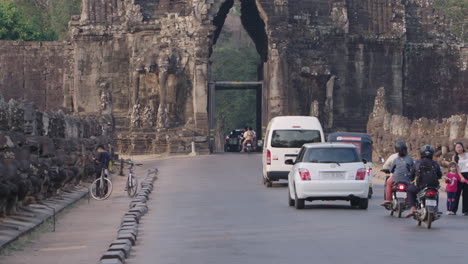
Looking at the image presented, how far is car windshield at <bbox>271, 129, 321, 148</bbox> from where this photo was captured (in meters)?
30.0

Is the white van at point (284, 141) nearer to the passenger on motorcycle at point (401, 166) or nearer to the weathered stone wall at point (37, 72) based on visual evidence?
the passenger on motorcycle at point (401, 166)

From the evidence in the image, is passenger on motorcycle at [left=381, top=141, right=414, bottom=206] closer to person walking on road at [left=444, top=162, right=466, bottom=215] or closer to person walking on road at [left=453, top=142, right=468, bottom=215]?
person walking on road at [left=444, top=162, right=466, bottom=215]

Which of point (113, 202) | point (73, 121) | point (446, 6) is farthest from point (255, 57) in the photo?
point (113, 202)

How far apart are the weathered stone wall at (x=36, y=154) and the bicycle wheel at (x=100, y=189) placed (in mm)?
737

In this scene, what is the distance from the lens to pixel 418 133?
37.1 meters

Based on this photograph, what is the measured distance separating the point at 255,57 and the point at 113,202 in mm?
63863

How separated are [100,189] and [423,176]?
1010cm

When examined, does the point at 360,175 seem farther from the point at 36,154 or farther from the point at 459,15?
the point at 459,15

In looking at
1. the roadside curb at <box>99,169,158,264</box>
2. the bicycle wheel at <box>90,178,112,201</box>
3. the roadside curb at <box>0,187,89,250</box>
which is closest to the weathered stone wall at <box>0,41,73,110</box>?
the bicycle wheel at <box>90,178,112,201</box>

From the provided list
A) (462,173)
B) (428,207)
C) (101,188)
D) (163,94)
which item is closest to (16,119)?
(101,188)

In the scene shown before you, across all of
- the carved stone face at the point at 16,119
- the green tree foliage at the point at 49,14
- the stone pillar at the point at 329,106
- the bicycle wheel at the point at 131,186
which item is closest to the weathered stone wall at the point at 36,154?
the carved stone face at the point at 16,119

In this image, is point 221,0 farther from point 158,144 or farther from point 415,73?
point 415,73

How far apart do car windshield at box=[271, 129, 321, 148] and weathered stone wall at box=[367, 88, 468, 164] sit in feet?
13.5

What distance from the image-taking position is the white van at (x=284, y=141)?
29.4 metres
